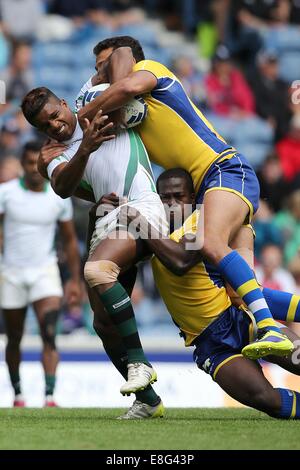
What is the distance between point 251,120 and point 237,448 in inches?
437

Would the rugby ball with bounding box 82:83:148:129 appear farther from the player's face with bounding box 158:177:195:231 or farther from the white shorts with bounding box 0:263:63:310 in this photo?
the white shorts with bounding box 0:263:63:310

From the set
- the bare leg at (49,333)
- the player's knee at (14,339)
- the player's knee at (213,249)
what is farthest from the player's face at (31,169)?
the player's knee at (213,249)

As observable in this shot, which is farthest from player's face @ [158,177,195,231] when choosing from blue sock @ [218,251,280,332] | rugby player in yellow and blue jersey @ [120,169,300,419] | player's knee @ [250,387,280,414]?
player's knee @ [250,387,280,414]

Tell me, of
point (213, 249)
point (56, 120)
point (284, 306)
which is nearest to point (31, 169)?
point (56, 120)

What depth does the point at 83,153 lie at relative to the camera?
22.4 ft

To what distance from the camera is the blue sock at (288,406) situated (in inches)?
274

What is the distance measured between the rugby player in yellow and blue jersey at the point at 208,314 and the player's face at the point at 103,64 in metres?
0.75

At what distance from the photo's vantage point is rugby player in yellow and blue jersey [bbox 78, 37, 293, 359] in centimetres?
686

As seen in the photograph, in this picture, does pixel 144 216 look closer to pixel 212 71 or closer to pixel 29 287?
pixel 29 287

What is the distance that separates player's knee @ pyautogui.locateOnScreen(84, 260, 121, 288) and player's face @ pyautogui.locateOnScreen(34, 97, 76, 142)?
94 centimetres

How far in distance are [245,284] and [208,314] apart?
16.2 inches

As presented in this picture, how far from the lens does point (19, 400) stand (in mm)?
10336
